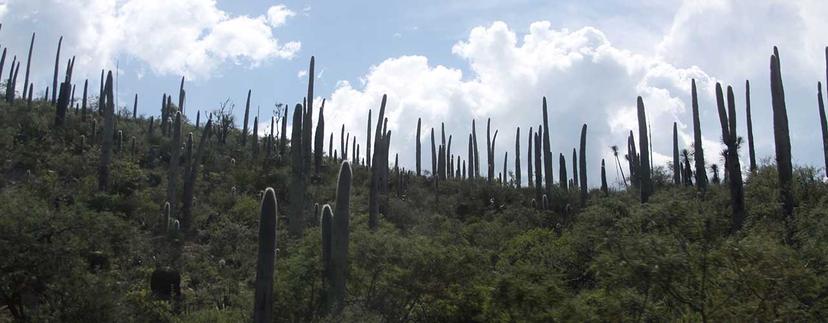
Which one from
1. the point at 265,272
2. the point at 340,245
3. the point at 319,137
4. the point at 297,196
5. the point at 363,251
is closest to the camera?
the point at 265,272

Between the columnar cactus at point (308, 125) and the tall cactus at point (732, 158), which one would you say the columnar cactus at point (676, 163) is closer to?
the tall cactus at point (732, 158)

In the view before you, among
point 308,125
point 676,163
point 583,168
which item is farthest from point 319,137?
point 676,163

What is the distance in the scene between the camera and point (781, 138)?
20.2 metres

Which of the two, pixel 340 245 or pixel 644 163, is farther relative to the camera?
pixel 644 163

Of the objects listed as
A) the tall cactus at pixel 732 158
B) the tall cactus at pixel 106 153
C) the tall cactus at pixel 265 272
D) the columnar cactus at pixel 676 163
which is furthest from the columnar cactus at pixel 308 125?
the columnar cactus at pixel 676 163

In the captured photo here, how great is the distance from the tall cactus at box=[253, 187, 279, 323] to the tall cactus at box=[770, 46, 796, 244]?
12.0 metres

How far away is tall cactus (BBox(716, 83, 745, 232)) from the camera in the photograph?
20.0 m

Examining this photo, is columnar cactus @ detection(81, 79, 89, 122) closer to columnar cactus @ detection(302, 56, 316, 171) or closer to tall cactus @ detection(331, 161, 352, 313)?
columnar cactus @ detection(302, 56, 316, 171)

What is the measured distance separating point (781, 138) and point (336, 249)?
12.3 m

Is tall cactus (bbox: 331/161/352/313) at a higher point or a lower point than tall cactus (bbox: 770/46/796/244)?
lower

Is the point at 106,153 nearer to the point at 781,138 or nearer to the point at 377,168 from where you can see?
the point at 377,168

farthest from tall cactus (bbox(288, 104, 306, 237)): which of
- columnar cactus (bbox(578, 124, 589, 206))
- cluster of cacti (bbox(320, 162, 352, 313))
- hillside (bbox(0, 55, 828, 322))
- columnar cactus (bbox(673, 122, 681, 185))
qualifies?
columnar cactus (bbox(673, 122, 681, 185))

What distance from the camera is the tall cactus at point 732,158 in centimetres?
1996

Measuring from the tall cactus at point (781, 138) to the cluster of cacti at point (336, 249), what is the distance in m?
10.4
